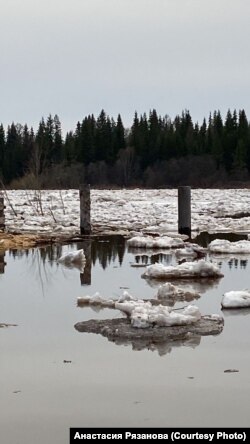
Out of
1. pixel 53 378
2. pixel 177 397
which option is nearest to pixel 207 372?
pixel 177 397

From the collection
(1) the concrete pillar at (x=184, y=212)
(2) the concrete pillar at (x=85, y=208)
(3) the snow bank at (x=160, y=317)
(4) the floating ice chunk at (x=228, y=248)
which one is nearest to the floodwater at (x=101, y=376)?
(3) the snow bank at (x=160, y=317)

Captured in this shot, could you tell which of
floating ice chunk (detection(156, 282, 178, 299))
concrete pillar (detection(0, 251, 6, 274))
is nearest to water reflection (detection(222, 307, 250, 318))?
floating ice chunk (detection(156, 282, 178, 299))

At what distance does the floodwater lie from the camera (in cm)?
381

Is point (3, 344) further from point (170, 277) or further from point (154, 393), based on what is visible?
→ point (170, 277)

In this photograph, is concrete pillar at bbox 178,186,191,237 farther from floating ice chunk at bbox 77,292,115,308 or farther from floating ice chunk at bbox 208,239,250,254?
floating ice chunk at bbox 77,292,115,308

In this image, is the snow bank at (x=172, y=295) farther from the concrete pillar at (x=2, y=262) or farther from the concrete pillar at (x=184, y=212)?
the concrete pillar at (x=184, y=212)

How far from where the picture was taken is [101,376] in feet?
15.1

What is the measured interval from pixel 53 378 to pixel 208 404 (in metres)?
1.10

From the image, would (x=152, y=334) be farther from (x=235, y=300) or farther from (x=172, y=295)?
(x=172, y=295)

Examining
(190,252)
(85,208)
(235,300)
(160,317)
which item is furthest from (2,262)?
(160,317)

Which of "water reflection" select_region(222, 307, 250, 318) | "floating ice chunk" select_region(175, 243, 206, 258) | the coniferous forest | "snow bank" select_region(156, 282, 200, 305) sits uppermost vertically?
the coniferous forest
